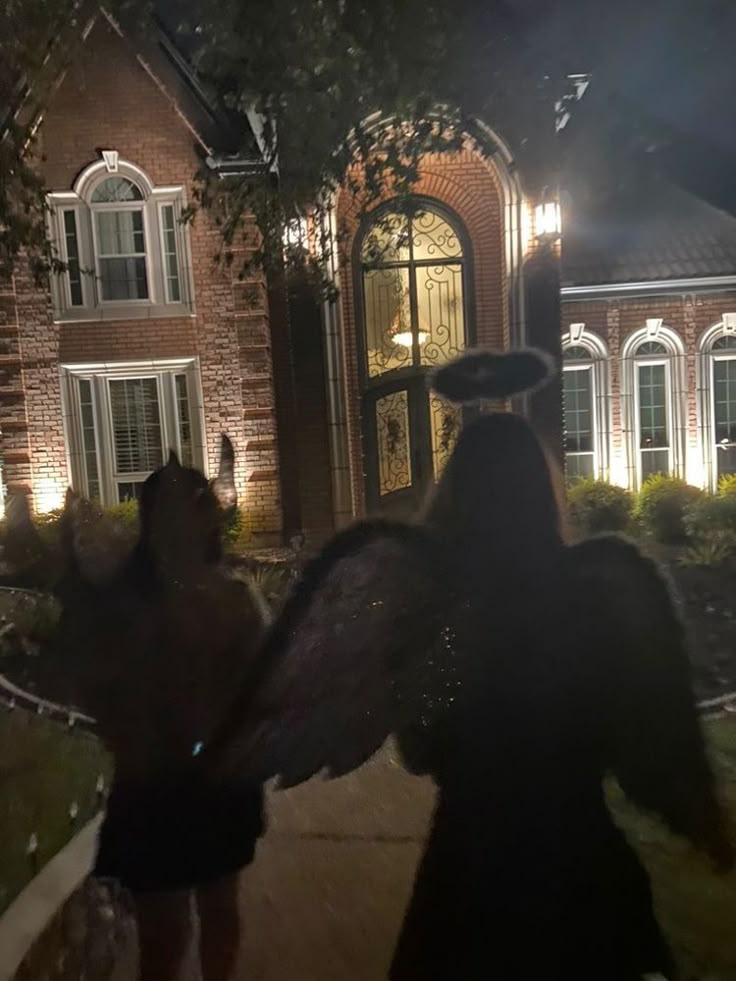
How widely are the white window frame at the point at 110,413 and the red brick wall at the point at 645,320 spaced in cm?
230

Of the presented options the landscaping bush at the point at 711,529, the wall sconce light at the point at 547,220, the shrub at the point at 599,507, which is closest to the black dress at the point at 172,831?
the shrub at the point at 599,507

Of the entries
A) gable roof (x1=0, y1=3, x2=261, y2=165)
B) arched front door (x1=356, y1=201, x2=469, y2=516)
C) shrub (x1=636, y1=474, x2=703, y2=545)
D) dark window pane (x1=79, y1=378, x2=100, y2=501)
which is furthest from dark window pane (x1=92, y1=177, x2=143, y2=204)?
shrub (x1=636, y1=474, x2=703, y2=545)

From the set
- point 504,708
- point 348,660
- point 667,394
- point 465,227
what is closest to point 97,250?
point 465,227

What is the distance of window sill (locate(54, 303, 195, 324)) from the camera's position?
3.65 m

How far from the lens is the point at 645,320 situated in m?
5.07

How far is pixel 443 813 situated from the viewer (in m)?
3.00

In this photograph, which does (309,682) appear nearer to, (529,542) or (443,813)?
(443,813)

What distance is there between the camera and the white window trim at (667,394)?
13.6 feet

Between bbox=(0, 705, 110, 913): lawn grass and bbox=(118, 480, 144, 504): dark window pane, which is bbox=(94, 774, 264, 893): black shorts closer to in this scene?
bbox=(0, 705, 110, 913): lawn grass

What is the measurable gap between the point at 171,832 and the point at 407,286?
275cm

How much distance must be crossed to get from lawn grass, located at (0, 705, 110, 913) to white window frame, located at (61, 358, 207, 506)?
1.19 meters

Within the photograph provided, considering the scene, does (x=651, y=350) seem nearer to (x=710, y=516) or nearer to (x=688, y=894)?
(x=710, y=516)

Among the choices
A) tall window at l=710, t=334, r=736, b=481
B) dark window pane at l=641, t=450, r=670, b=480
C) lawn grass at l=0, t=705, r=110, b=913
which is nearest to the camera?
lawn grass at l=0, t=705, r=110, b=913

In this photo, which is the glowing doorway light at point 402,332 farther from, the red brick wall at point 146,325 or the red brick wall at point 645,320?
the red brick wall at point 645,320
